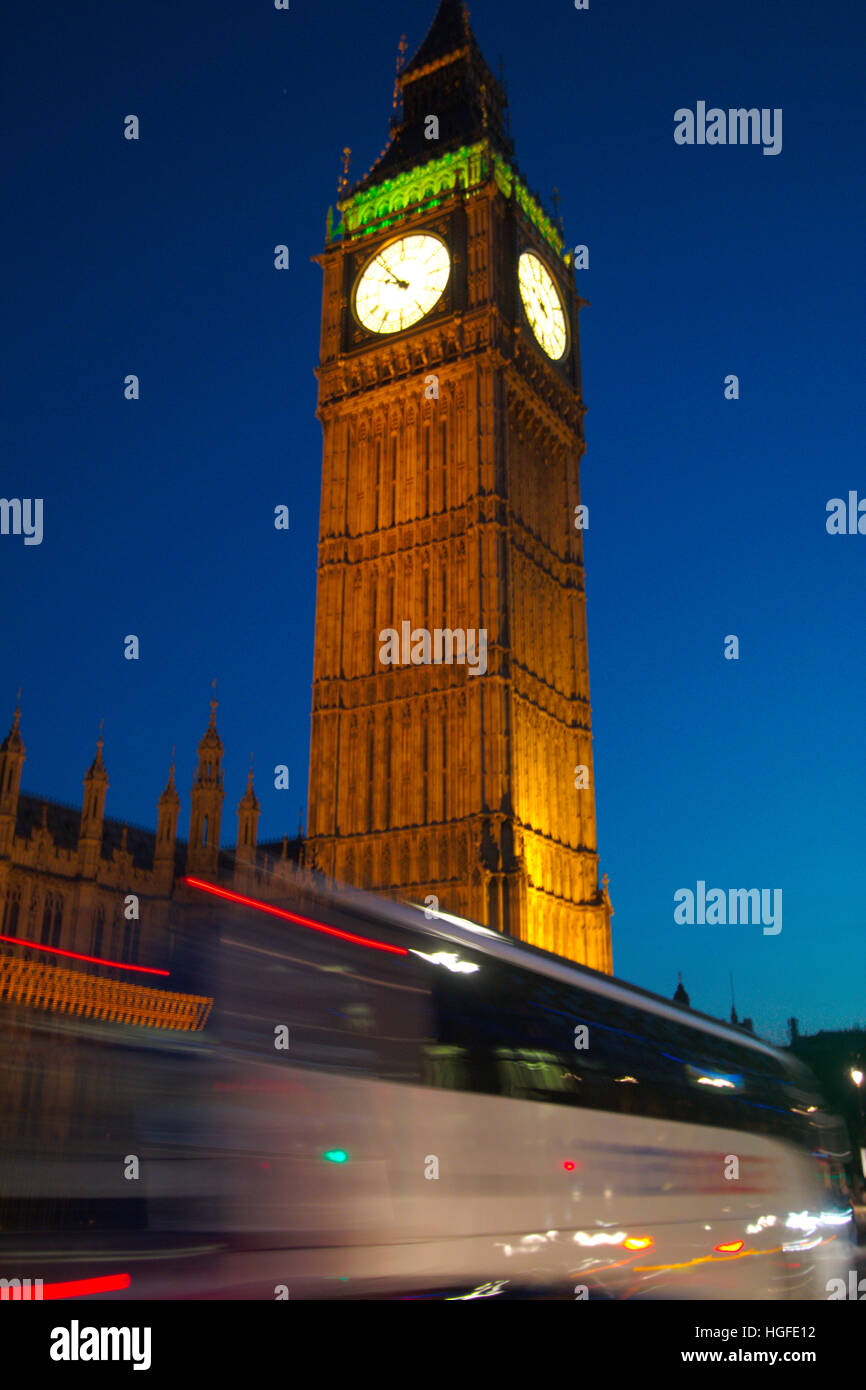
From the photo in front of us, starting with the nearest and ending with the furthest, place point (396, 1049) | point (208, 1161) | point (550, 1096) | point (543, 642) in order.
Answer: point (208, 1161), point (396, 1049), point (550, 1096), point (543, 642)

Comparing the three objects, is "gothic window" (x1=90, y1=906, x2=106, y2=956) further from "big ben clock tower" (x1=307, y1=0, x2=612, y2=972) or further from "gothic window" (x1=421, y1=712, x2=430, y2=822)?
"gothic window" (x1=421, y1=712, x2=430, y2=822)

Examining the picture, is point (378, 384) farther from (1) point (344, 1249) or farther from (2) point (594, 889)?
(1) point (344, 1249)

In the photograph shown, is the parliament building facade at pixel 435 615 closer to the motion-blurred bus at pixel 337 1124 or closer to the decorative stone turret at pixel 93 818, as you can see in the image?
the decorative stone turret at pixel 93 818

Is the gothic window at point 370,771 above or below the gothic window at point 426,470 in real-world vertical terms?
below

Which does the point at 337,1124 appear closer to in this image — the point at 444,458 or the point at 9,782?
the point at 9,782

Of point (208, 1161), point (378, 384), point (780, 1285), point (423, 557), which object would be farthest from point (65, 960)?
point (378, 384)

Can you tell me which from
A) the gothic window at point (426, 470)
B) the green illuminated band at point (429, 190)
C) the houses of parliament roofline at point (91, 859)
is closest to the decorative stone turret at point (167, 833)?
the houses of parliament roofline at point (91, 859)
